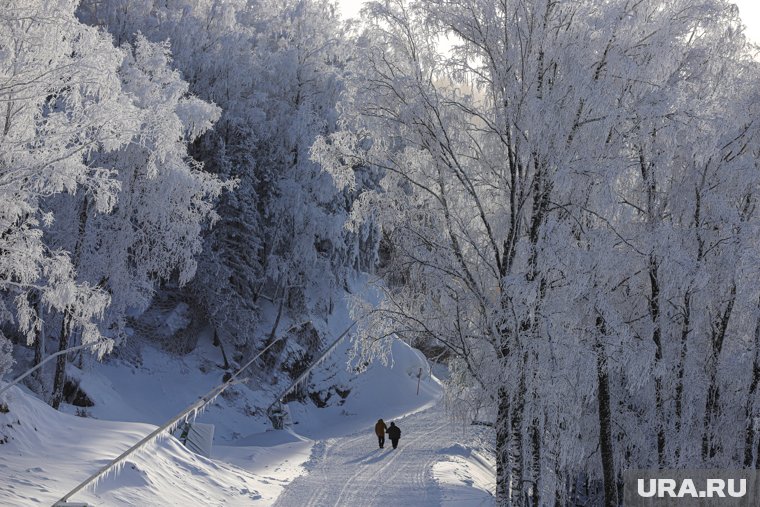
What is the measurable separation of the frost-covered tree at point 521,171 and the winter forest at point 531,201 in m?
0.03

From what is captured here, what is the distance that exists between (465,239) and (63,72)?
7294 millimetres

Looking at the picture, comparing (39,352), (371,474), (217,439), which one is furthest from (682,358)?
(217,439)

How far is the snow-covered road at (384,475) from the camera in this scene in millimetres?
15589

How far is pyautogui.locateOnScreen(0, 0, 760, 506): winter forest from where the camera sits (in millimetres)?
9641

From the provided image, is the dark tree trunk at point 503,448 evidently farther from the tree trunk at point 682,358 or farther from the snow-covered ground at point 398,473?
the tree trunk at point 682,358

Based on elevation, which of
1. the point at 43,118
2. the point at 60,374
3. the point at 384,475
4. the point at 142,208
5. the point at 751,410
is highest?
the point at 142,208

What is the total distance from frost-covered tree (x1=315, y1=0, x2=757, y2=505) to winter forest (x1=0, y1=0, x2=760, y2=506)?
35 millimetres

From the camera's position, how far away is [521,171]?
10070mm

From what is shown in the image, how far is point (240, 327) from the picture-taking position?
111ft

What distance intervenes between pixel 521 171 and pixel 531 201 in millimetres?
444

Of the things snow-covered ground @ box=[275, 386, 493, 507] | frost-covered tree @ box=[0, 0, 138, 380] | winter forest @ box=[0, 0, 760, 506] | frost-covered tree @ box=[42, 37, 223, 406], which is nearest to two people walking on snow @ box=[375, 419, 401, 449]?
snow-covered ground @ box=[275, 386, 493, 507]

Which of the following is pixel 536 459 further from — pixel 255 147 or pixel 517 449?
pixel 255 147

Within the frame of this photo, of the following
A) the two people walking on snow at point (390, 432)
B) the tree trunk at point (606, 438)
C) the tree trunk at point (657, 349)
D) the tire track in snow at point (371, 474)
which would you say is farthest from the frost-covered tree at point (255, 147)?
the tree trunk at point (606, 438)

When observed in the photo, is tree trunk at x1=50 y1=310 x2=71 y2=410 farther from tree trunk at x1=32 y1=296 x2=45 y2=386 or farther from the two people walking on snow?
the two people walking on snow
